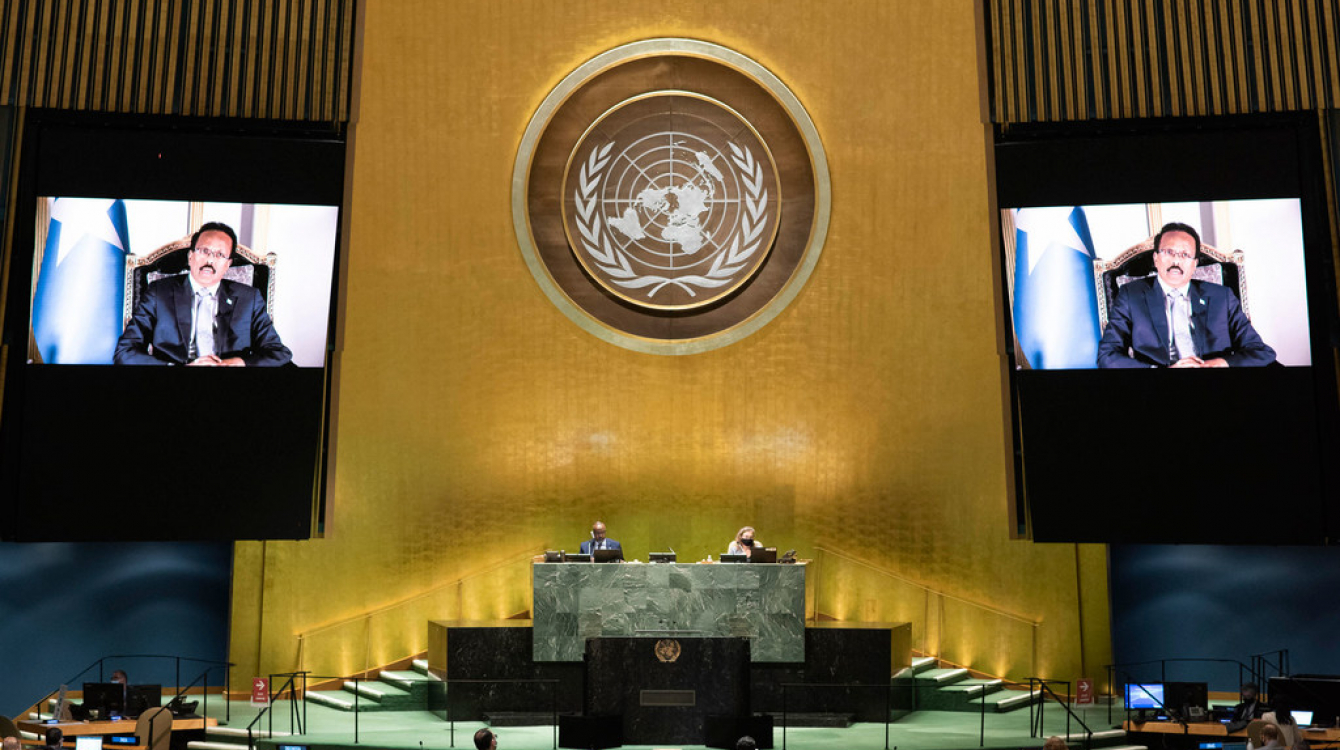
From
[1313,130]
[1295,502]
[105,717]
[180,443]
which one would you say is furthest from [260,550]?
[1313,130]

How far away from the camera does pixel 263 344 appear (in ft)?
41.0

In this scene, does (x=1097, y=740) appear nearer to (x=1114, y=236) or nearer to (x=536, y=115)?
(x=1114, y=236)

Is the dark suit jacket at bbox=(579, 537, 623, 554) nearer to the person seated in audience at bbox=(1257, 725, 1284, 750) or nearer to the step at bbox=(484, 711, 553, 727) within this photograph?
the step at bbox=(484, 711, 553, 727)

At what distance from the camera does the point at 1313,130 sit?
40.5 feet

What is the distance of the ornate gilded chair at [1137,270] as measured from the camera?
12320mm

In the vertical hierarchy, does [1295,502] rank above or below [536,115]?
below

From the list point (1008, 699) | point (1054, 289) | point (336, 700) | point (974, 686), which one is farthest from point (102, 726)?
point (1054, 289)

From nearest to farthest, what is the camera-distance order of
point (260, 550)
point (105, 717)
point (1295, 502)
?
point (105, 717), point (1295, 502), point (260, 550)

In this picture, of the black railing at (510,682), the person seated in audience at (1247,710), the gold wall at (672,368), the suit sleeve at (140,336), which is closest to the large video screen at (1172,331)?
the gold wall at (672,368)

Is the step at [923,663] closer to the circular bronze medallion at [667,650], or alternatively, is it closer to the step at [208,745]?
the circular bronze medallion at [667,650]

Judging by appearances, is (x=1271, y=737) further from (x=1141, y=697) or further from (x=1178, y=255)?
(x=1178, y=255)

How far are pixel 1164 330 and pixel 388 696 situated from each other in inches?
292

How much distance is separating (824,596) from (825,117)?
4538 millimetres

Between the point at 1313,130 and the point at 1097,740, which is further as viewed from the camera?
the point at 1313,130
